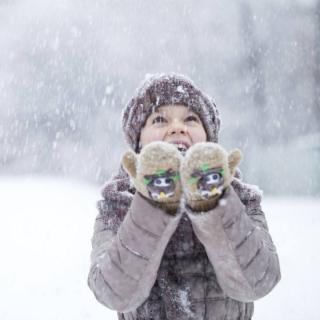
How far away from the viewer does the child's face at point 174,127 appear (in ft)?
5.73

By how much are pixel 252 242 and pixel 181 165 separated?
0.40 metres

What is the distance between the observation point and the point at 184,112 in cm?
195

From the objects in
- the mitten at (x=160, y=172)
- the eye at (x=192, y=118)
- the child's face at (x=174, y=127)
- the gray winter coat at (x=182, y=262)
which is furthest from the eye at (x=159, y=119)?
the mitten at (x=160, y=172)

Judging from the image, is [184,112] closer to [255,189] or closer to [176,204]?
[255,189]

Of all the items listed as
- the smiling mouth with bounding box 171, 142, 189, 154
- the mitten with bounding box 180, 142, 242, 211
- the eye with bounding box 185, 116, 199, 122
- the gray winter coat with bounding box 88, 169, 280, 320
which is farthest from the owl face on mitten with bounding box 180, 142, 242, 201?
the eye with bounding box 185, 116, 199, 122

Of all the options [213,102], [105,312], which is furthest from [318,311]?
[213,102]

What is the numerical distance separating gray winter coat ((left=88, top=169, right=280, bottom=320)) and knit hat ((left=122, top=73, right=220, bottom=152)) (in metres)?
0.47

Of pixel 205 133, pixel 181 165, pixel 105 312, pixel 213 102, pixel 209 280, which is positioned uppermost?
pixel 213 102

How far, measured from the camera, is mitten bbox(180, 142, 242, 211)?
1146 millimetres

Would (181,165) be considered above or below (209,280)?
above

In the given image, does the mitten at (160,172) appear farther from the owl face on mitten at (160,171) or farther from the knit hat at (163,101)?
the knit hat at (163,101)

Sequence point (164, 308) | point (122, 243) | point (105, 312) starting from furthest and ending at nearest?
point (105, 312), point (164, 308), point (122, 243)

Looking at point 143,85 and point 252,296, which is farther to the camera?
point 143,85

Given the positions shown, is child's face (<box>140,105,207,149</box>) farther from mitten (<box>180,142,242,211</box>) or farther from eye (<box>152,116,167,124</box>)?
mitten (<box>180,142,242,211</box>)
